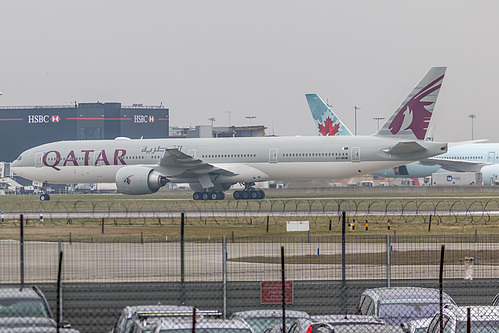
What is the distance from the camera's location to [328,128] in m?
88.5

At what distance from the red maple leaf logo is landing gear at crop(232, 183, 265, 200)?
28170mm

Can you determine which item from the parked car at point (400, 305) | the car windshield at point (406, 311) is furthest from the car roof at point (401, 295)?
the car windshield at point (406, 311)

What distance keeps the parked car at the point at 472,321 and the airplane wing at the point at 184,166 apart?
1762 inches

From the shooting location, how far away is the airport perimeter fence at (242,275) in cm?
1662

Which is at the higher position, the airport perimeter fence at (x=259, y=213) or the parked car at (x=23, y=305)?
the airport perimeter fence at (x=259, y=213)

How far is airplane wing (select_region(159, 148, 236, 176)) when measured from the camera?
5662 centimetres

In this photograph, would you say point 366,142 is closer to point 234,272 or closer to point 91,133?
point 234,272

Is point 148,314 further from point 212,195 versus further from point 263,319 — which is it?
point 212,195

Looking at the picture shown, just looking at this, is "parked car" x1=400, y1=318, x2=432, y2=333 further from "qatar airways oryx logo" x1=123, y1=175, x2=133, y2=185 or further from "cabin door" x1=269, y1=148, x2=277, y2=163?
"qatar airways oryx logo" x1=123, y1=175, x2=133, y2=185

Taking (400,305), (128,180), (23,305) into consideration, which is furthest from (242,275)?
(128,180)

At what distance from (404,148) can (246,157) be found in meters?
11.0

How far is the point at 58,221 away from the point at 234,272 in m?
22.4

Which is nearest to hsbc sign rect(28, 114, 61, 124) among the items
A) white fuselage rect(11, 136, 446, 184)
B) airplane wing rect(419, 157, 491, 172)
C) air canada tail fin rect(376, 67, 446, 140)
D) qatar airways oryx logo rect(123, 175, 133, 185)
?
airplane wing rect(419, 157, 491, 172)

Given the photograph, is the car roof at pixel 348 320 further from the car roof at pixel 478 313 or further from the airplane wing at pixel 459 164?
the airplane wing at pixel 459 164
